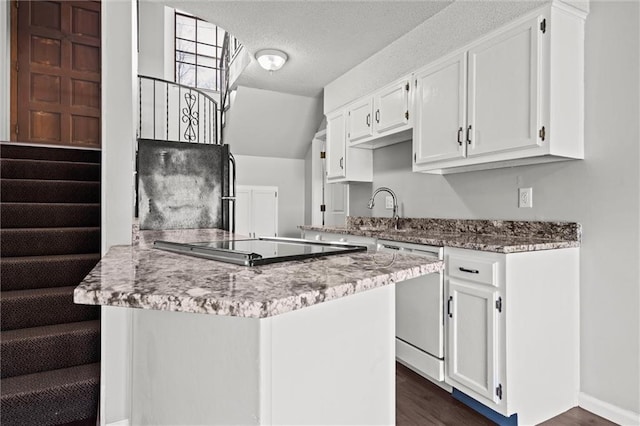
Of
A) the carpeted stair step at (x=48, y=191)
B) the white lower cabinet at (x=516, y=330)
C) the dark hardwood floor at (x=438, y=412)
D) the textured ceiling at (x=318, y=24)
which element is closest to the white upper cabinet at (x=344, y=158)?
the textured ceiling at (x=318, y=24)

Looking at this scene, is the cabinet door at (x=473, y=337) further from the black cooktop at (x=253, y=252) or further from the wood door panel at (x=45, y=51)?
the wood door panel at (x=45, y=51)

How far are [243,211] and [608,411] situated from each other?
455 centimetres

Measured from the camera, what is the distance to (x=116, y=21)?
188 centimetres

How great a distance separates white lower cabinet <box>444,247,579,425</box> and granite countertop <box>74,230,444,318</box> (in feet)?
3.55

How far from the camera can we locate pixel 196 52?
20.8 feet

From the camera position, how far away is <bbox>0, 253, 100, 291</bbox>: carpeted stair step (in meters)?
2.35

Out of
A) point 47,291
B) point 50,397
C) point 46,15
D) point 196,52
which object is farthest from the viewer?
point 196,52

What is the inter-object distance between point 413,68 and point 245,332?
108 inches

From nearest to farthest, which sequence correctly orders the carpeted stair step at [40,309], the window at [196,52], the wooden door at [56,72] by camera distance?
the carpeted stair step at [40,309] → the wooden door at [56,72] → the window at [196,52]

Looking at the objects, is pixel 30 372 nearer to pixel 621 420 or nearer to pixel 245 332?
pixel 245 332

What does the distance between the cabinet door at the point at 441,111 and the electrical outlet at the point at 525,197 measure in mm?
440

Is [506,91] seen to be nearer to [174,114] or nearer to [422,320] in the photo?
[422,320]

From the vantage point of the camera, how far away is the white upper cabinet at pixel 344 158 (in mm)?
3936

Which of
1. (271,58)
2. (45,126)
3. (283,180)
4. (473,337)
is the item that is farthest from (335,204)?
(45,126)
